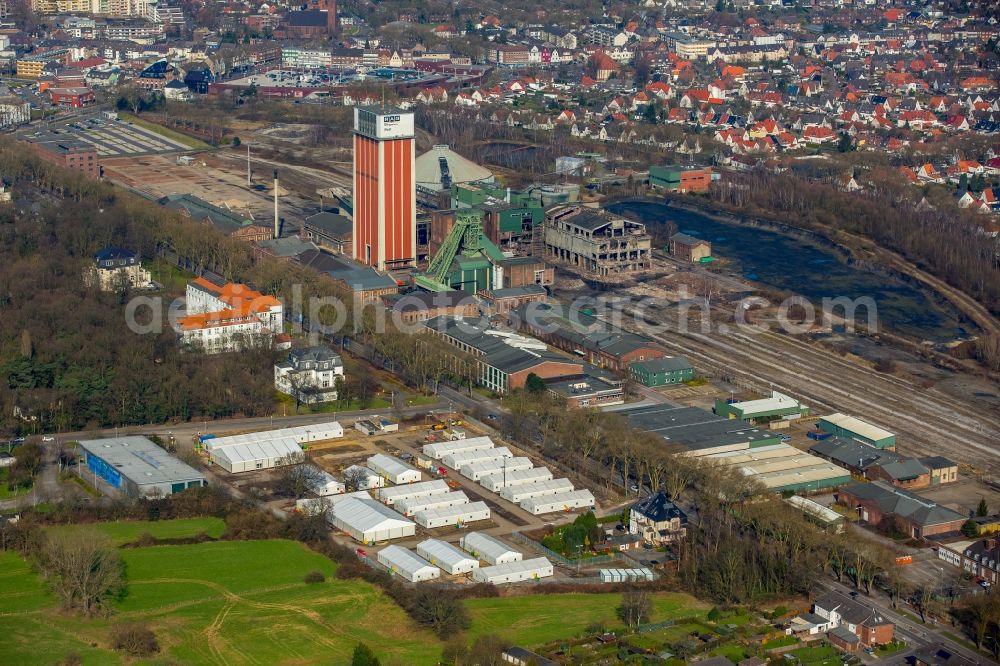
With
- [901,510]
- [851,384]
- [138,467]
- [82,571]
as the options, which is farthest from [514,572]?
[851,384]

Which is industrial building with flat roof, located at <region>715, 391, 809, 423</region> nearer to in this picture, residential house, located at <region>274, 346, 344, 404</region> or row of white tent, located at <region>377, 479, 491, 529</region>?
row of white tent, located at <region>377, 479, 491, 529</region>

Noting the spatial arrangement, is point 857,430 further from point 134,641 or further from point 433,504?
point 134,641

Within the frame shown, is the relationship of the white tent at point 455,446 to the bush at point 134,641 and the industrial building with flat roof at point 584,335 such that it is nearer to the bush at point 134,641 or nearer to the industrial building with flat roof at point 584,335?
the industrial building with flat roof at point 584,335

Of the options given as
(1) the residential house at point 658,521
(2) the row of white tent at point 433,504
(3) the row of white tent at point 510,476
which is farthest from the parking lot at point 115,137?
(1) the residential house at point 658,521

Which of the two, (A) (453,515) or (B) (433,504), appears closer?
(A) (453,515)

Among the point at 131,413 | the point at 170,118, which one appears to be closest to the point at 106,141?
the point at 170,118

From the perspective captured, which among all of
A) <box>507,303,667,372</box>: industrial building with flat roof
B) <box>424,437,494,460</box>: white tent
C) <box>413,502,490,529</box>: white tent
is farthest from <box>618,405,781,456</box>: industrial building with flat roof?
<box>413,502,490,529</box>: white tent

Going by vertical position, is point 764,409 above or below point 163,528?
above
